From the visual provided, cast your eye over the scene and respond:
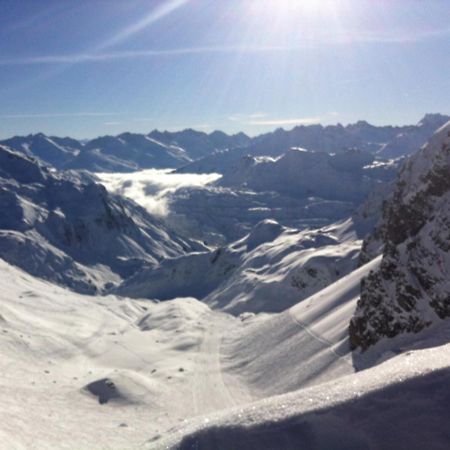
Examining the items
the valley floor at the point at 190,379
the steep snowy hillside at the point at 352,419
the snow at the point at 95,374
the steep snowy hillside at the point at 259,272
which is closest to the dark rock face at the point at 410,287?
the valley floor at the point at 190,379

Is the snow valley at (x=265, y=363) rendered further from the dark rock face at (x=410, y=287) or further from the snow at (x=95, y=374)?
the snow at (x=95, y=374)

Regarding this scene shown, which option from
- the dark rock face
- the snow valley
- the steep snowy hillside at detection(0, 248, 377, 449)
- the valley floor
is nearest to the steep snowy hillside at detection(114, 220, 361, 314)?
the snow valley

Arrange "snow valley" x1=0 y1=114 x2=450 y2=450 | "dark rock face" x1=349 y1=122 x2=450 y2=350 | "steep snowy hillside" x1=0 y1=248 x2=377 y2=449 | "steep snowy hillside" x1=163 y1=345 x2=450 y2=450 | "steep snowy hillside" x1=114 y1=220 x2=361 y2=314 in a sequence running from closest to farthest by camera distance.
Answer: "steep snowy hillside" x1=163 y1=345 x2=450 y2=450 < "snow valley" x1=0 y1=114 x2=450 y2=450 < "steep snowy hillside" x1=0 y1=248 x2=377 y2=449 < "dark rock face" x1=349 y1=122 x2=450 y2=350 < "steep snowy hillside" x1=114 y1=220 x2=361 y2=314

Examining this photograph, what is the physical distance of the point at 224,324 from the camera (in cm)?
9038

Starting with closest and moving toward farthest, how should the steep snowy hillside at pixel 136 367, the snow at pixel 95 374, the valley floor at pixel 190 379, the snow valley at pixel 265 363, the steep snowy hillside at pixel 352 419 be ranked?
the steep snowy hillside at pixel 352 419 < the snow valley at pixel 265 363 < the valley floor at pixel 190 379 < the snow at pixel 95 374 < the steep snowy hillside at pixel 136 367

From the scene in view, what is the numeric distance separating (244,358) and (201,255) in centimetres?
Answer: 10598

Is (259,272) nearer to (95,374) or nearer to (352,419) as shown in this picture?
(95,374)

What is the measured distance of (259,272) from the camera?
132625mm

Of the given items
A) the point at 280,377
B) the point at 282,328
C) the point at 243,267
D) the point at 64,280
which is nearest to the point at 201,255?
the point at 243,267

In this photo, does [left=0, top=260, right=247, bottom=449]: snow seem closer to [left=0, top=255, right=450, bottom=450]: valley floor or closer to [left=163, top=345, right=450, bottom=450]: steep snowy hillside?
[left=0, top=255, right=450, bottom=450]: valley floor

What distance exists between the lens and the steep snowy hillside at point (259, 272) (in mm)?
110500

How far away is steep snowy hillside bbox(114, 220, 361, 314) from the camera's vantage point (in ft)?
363

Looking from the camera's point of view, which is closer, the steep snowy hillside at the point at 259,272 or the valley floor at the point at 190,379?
the valley floor at the point at 190,379

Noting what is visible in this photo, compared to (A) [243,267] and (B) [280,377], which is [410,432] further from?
(A) [243,267]
